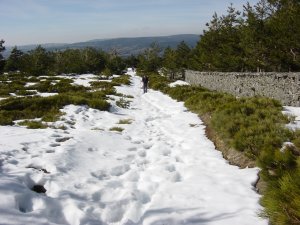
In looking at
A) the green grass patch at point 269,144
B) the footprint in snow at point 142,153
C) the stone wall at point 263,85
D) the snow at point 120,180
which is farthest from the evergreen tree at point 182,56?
the footprint in snow at point 142,153

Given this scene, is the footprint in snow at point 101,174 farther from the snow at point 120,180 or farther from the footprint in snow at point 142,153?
the footprint in snow at point 142,153

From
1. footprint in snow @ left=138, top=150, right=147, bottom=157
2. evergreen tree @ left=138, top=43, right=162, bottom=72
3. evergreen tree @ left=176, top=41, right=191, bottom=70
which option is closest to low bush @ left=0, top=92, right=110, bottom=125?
footprint in snow @ left=138, top=150, right=147, bottom=157

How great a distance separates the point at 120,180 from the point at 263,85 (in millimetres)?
14167

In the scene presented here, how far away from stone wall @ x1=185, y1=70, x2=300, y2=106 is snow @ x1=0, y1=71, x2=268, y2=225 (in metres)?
6.97

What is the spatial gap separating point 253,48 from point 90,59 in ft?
169

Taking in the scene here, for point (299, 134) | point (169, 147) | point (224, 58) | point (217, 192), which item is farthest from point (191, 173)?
point (224, 58)

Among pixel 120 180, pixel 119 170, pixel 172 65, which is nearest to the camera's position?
pixel 120 180

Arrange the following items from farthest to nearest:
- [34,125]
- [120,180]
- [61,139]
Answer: [34,125] → [61,139] → [120,180]

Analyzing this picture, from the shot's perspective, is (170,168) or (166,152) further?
(166,152)

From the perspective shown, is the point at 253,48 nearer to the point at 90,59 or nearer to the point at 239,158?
the point at 239,158

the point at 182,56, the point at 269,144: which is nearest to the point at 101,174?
the point at 269,144

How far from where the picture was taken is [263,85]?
1855 cm

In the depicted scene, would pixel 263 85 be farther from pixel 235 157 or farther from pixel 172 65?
pixel 172 65

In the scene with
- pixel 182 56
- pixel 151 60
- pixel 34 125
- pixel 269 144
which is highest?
pixel 182 56
